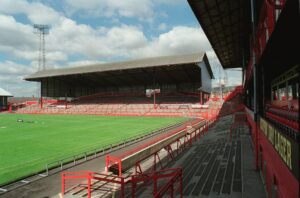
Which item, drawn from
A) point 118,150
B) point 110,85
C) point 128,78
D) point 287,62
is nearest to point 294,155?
point 287,62

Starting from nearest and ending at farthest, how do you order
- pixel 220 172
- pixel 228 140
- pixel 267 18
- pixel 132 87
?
1. pixel 267 18
2. pixel 220 172
3. pixel 228 140
4. pixel 132 87

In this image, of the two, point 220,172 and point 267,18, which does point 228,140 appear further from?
point 267,18

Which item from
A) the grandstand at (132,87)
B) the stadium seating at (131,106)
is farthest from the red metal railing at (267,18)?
the stadium seating at (131,106)

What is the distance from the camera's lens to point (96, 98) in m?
86.8

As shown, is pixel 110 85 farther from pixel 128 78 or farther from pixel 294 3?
pixel 294 3

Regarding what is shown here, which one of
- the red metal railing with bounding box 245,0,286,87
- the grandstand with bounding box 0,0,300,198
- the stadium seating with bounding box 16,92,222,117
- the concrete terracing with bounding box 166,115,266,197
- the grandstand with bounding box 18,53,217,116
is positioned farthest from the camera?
the stadium seating with bounding box 16,92,222,117

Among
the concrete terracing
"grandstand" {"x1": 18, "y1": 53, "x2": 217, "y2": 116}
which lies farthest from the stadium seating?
the concrete terracing

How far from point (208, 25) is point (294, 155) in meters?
21.0

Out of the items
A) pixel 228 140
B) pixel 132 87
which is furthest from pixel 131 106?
pixel 228 140

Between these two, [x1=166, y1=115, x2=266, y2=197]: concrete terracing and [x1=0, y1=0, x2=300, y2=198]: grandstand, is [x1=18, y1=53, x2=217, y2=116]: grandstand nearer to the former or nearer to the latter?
[x1=0, y1=0, x2=300, y2=198]: grandstand

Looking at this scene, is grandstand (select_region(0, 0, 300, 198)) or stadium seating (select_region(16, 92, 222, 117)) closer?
grandstand (select_region(0, 0, 300, 198))

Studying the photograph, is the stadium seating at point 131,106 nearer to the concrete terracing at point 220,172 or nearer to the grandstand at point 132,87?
the grandstand at point 132,87

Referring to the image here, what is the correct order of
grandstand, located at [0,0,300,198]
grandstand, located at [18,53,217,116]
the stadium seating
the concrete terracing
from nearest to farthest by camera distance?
grandstand, located at [0,0,300,198] → the concrete terracing → grandstand, located at [18,53,217,116] → the stadium seating

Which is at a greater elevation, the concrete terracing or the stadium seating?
the stadium seating
